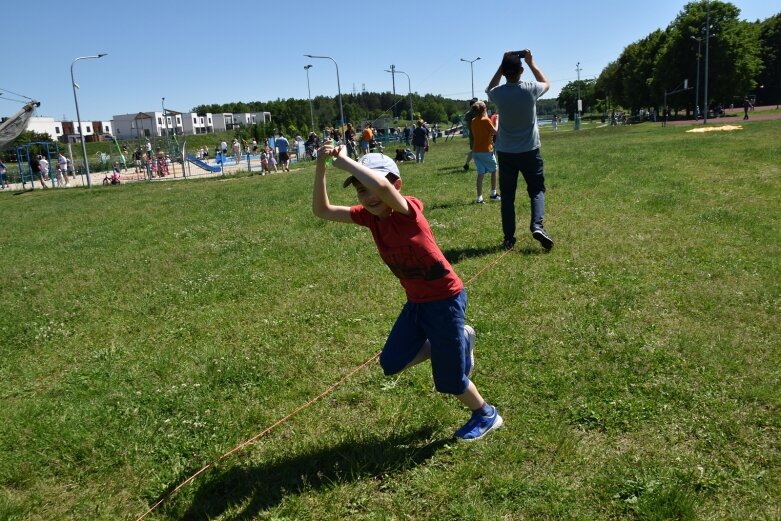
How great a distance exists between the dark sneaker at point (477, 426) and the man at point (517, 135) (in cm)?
421

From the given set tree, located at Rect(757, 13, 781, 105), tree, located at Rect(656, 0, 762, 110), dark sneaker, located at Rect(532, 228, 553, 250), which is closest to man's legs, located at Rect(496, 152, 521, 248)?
dark sneaker, located at Rect(532, 228, 553, 250)

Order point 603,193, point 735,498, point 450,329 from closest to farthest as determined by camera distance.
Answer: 1. point 735,498
2. point 450,329
3. point 603,193

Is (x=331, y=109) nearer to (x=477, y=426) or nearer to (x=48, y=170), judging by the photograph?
(x=48, y=170)

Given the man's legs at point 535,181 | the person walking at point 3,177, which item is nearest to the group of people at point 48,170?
the person walking at point 3,177

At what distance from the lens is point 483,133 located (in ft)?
36.7

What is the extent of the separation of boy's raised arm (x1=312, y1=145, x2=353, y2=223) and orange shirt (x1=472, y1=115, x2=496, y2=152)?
809cm

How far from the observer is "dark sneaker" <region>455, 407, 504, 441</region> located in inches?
→ 141

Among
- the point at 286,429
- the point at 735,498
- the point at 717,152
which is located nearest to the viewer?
the point at 735,498

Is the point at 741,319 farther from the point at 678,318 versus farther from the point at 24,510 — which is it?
the point at 24,510

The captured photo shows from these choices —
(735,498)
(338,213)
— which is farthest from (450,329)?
(735,498)

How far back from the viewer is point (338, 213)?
371cm

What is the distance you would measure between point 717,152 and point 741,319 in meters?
14.3

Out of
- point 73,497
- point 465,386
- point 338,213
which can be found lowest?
point 73,497

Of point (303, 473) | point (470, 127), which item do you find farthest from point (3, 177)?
point (303, 473)
